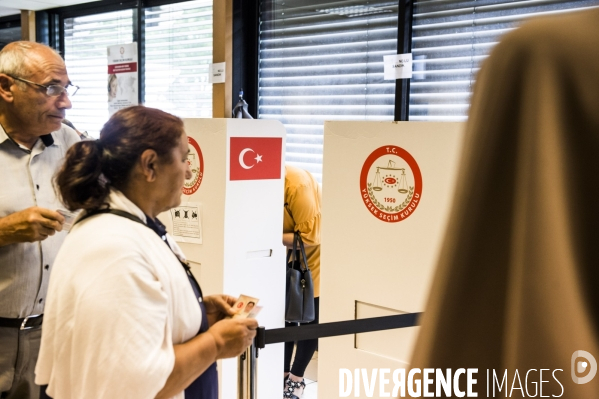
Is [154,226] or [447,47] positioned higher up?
[447,47]

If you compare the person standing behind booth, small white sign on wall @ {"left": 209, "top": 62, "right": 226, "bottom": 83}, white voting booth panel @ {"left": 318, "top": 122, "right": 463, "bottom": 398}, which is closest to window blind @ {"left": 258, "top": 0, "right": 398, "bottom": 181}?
small white sign on wall @ {"left": 209, "top": 62, "right": 226, "bottom": 83}

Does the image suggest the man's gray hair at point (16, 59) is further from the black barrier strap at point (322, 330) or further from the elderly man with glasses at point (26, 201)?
the black barrier strap at point (322, 330)

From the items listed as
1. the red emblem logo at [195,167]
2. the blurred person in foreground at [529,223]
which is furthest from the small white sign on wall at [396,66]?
the blurred person in foreground at [529,223]

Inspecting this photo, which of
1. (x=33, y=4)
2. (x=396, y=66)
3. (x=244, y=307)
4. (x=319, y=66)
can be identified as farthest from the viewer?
(x=33, y=4)

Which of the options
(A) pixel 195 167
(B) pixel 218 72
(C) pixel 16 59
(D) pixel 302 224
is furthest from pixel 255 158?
(B) pixel 218 72

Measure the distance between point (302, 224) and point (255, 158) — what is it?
685 millimetres

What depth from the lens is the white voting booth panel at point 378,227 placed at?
101 inches

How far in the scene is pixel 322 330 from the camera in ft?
6.49

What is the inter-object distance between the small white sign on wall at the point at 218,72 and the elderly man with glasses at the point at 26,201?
266 cm

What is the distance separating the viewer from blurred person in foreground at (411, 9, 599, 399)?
10.3 inches

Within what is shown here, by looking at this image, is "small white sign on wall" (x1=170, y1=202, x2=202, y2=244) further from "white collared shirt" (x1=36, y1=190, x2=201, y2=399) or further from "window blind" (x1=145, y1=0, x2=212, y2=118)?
"window blind" (x1=145, y1=0, x2=212, y2=118)

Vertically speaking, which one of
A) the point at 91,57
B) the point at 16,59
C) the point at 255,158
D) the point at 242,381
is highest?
the point at 91,57

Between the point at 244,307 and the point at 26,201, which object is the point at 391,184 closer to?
the point at 244,307

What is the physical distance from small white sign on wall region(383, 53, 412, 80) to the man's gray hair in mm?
1890
